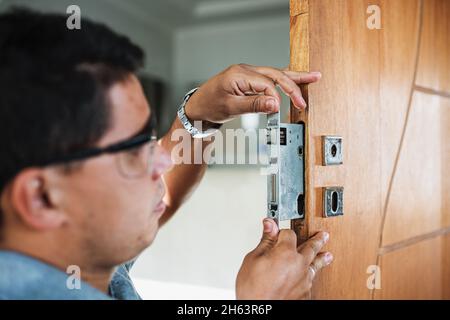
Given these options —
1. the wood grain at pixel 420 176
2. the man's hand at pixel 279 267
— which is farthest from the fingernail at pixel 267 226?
the wood grain at pixel 420 176

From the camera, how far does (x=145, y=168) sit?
64 centimetres

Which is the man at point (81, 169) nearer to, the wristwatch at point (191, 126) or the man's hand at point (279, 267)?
the man's hand at point (279, 267)

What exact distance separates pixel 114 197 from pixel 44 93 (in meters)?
0.17

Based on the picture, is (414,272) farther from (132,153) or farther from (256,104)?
(132,153)

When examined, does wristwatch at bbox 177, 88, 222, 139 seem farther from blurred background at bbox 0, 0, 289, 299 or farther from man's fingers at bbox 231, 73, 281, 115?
blurred background at bbox 0, 0, 289, 299

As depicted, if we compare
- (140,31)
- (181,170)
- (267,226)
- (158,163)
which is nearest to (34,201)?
(158,163)

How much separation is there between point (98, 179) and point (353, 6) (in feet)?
1.73

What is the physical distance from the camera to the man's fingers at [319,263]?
657 mm

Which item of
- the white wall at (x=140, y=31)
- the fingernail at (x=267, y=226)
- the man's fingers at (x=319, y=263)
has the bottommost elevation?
the man's fingers at (x=319, y=263)

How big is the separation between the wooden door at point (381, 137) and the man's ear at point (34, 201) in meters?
0.37

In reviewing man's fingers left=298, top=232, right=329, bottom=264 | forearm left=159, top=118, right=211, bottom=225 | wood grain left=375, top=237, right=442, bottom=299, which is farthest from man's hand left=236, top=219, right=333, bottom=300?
forearm left=159, top=118, right=211, bottom=225

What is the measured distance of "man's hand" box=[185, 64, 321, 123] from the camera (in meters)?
0.67

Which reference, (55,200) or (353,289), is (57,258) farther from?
(353,289)

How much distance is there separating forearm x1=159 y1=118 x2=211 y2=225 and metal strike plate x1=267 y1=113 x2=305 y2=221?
0.40m
